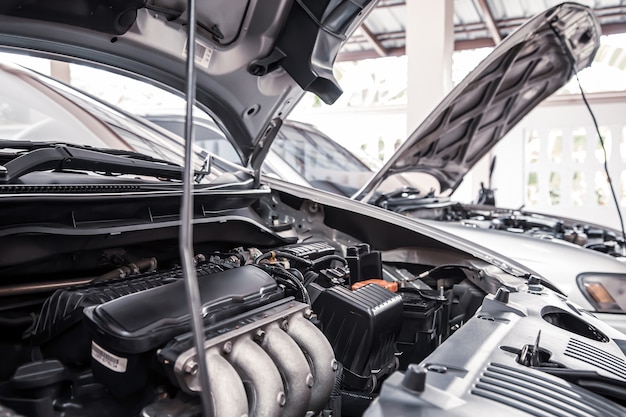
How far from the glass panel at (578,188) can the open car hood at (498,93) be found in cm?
577

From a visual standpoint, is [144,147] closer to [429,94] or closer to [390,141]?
[429,94]

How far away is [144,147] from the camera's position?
7.88ft

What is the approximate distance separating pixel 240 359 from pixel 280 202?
1186mm

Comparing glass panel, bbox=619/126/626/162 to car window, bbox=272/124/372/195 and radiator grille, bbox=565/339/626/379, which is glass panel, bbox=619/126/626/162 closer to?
car window, bbox=272/124/372/195

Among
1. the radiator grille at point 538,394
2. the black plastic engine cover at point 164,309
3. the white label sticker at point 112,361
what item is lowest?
the radiator grille at point 538,394

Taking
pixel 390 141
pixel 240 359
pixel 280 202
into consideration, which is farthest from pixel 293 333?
pixel 390 141

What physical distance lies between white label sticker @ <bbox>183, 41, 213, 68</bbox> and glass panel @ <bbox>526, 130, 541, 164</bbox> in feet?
28.3

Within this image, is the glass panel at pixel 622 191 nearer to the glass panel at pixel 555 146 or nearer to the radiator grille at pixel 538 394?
the glass panel at pixel 555 146

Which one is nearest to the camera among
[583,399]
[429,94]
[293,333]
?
[583,399]

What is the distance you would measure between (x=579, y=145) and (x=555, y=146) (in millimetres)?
366

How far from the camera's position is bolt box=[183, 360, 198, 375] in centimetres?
91

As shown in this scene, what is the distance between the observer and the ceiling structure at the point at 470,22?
323 inches

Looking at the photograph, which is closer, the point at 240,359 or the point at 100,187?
the point at 240,359

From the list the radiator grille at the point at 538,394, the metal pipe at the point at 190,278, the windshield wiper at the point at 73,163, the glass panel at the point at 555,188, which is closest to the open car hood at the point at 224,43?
the windshield wiper at the point at 73,163
